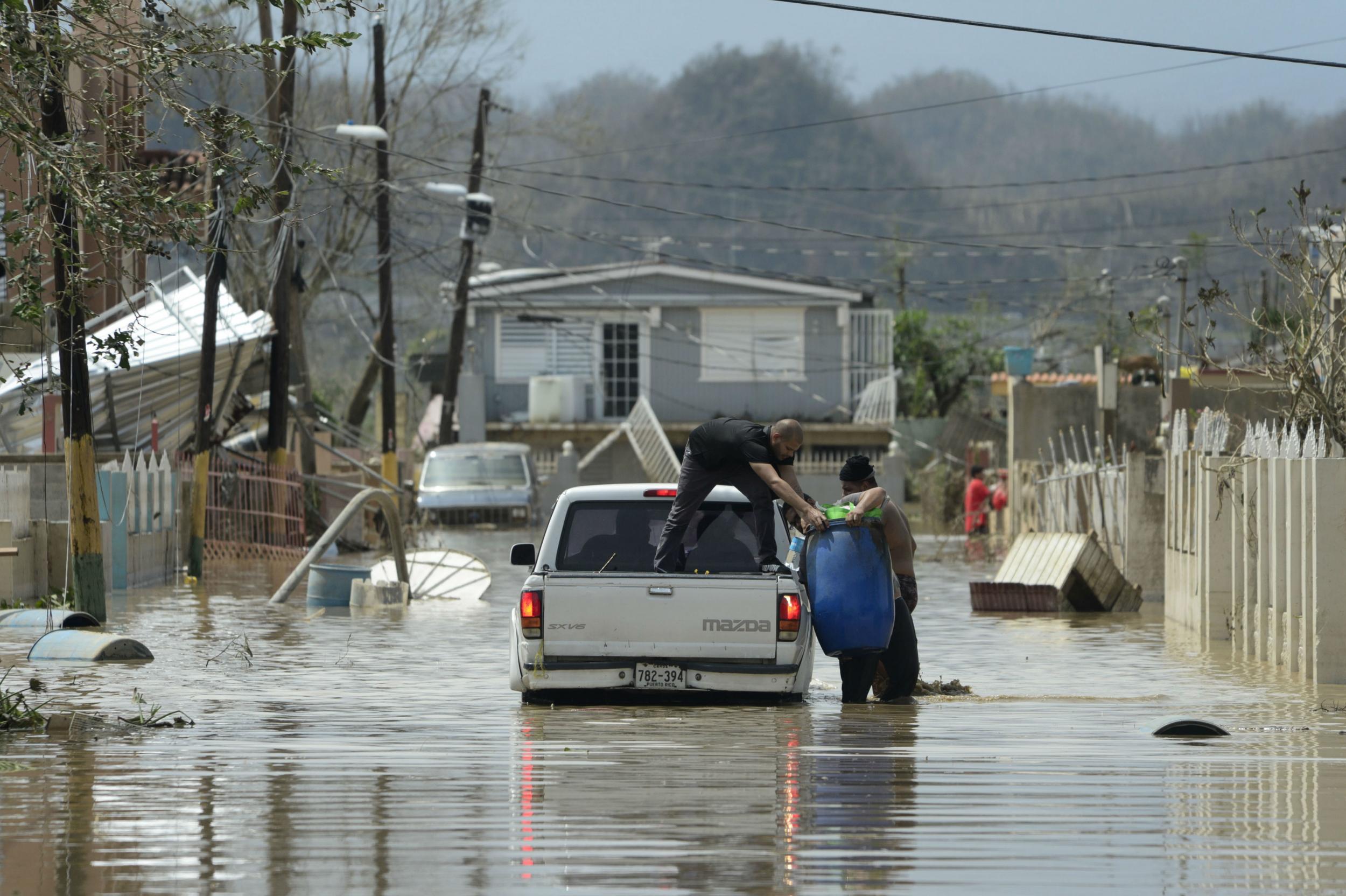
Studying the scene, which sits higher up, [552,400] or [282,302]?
[282,302]

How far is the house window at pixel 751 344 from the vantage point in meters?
55.2

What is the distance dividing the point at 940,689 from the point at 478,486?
32.1 metres

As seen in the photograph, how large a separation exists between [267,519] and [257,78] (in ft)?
62.6

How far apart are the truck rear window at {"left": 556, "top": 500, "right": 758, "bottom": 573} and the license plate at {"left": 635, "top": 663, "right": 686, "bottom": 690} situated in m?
0.79

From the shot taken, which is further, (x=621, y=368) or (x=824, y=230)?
(x=621, y=368)

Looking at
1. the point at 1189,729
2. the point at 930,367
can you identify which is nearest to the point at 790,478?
the point at 1189,729

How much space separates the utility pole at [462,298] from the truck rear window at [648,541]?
1339 inches

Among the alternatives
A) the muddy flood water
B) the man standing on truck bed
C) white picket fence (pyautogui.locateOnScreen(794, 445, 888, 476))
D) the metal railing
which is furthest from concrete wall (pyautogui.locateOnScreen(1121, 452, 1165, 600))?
white picket fence (pyautogui.locateOnScreen(794, 445, 888, 476))

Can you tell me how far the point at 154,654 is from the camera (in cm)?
1634

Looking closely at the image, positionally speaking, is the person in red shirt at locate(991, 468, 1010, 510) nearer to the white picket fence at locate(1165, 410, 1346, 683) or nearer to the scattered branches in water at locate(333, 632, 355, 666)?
the white picket fence at locate(1165, 410, 1346, 683)

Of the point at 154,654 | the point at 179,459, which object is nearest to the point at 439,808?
the point at 154,654

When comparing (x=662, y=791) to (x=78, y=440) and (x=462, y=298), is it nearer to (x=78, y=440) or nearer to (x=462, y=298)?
(x=78, y=440)

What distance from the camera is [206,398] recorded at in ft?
87.5

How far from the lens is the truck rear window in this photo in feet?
42.0
